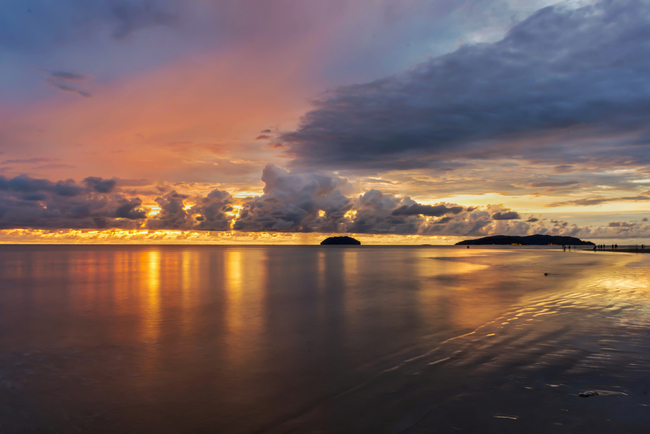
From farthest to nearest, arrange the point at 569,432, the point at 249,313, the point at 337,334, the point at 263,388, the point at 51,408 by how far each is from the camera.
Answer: the point at 249,313 → the point at 337,334 → the point at 263,388 → the point at 51,408 → the point at 569,432

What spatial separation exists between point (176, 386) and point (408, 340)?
8.15 m

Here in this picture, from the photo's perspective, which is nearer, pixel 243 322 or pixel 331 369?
pixel 331 369

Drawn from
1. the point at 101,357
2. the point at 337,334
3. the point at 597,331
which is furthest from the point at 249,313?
the point at 597,331

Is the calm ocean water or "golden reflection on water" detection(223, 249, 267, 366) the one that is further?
"golden reflection on water" detection(223, 249, 267, 366)

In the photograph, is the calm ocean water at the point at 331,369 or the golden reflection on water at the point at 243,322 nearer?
the calm ocean water at the point at 331,369

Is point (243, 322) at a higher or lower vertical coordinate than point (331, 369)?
lower

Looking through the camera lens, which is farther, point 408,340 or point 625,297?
point 625,297

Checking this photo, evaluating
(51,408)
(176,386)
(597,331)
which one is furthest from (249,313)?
(597,331)

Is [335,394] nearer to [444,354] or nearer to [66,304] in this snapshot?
[444,354]

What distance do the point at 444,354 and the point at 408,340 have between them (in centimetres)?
230

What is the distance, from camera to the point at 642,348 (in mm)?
12180

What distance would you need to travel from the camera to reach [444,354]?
39.6ft

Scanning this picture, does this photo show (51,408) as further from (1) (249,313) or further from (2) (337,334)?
(1) (249,313)

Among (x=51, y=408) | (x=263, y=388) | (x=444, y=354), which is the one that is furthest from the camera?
(x=444, y=354)
